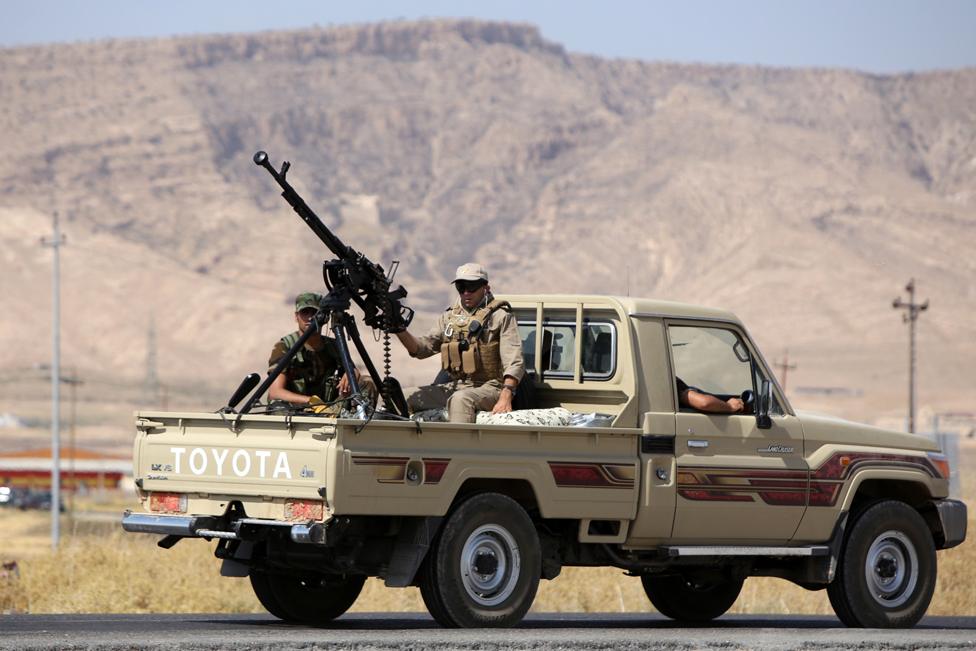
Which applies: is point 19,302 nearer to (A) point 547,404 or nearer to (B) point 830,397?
(B) point 830,397

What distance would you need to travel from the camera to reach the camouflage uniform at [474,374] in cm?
1068

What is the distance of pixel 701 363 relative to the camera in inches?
454

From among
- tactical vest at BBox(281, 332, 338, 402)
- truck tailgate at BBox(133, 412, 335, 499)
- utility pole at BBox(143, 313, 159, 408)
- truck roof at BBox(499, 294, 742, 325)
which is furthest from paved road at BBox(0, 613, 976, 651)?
utility pole at BBox(143, 313, 159, 408)

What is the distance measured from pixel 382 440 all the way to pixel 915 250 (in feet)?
595

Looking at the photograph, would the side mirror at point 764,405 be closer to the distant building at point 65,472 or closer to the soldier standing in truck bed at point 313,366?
the soldier standing in truck bed at point 313,366

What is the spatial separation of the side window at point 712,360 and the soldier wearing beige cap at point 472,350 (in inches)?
46.7

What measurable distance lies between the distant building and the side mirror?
3516 inches

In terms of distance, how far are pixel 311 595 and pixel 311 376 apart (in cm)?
142

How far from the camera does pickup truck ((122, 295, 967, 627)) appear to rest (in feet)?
32.1

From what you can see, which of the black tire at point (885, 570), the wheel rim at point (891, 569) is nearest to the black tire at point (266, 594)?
the black tire at point (885, 570)

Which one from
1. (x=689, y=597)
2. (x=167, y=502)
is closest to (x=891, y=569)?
(x=689, y=597)

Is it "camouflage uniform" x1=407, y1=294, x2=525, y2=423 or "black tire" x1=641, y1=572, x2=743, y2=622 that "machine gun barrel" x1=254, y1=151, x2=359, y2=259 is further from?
"black tire" x1=641, y1=572, x2=743, y2=622

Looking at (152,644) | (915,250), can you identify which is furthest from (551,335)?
(915,250)

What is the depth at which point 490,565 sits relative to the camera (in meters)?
10.2
